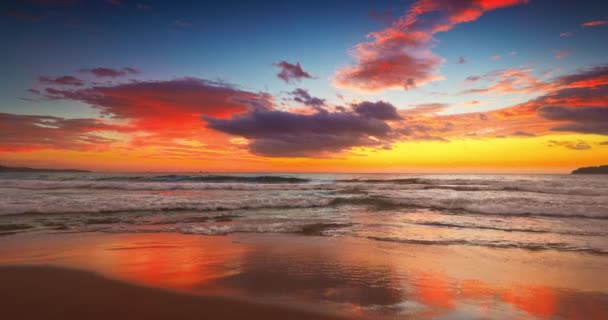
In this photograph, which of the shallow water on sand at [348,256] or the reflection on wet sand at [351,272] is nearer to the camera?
the reflection on wet sand at [351,272]

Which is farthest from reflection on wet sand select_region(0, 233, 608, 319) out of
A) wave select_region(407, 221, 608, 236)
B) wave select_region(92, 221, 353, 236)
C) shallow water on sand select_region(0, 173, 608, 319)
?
wave select_region(407, 221, 608, 236)

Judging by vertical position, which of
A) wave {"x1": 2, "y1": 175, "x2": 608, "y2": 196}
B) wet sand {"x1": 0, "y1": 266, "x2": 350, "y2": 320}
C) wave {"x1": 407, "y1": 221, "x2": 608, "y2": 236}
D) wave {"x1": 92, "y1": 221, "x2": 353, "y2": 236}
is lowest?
wave {"x1": 407, "y1": 221, "x2": 608, "y2": 236}

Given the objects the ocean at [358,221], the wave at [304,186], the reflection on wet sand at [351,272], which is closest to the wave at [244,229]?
the ocean at [358,221]

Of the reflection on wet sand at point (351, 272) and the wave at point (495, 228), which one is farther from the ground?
the reflection on wet sand at point (351, 272)

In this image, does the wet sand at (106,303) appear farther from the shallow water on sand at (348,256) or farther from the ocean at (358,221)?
the ocean at (358,221)

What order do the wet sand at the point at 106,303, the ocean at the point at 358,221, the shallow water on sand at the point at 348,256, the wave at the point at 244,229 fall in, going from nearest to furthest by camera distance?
the wet sand at the point at 106,303, the shallow water on sand at the point at 348,256, the ocean at the point at 358,221, the wave at the point at 244,229

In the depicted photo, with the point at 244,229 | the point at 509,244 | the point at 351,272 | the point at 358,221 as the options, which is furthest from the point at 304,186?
the point at 351,272

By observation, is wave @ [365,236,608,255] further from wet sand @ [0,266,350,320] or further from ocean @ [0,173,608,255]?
wet sand @ [0,266,350,320]

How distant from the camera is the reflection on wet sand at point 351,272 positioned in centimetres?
411

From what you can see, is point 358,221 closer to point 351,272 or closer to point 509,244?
point 509,244

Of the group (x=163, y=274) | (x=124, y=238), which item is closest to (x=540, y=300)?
(x=163, y=274)

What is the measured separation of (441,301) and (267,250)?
12.9 ft

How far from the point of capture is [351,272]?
5422mm

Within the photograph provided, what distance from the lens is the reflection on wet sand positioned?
411cm
